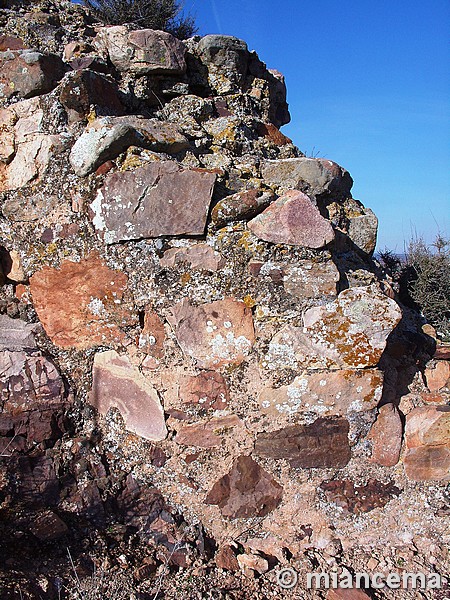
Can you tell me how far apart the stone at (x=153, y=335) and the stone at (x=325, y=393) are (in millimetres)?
638

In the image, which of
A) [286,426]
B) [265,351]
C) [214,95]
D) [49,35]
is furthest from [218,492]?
[49,35]

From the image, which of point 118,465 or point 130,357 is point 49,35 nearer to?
point 130,357

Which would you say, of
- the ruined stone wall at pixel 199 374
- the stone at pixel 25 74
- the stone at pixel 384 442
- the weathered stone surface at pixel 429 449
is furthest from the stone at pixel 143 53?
the weathered stone surface at pixel 429 449

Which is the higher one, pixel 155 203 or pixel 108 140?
pixel 108 140

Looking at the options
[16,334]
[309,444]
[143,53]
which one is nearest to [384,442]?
[309,444]

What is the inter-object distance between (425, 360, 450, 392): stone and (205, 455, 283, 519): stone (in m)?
1.18

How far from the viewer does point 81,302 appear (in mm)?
2932

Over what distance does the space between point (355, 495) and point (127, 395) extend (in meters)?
1.42

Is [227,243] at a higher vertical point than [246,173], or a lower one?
lower

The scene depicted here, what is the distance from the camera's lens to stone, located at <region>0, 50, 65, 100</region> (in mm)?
3225

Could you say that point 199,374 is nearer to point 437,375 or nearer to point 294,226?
point 294,226

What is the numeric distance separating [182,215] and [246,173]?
0.66 metres

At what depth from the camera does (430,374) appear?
10.3 feet

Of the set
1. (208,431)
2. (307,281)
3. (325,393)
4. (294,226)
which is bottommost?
(208,431)
